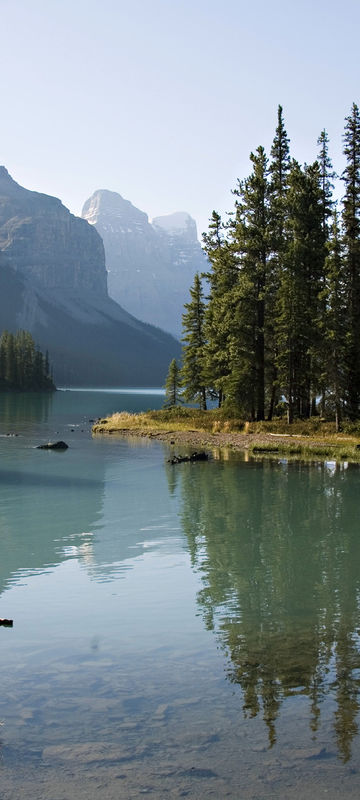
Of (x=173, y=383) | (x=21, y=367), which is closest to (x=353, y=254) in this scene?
(x=173, y=383)

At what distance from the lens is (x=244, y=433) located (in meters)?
53.1

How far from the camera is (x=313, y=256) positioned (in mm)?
53031

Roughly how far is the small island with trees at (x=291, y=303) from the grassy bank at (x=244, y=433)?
209 millimetres

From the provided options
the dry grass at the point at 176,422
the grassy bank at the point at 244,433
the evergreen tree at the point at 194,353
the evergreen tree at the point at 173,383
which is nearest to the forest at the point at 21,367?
the evergreen tree at the point at 173,383

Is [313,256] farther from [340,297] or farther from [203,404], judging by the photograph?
[203,404]

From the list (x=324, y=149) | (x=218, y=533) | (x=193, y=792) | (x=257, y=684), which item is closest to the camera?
(x=193, y=792)

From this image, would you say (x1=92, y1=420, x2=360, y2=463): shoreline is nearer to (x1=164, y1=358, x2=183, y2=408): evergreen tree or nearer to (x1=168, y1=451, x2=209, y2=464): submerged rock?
(x1=168, y1=451, x2=209, y2=464): submerged rock

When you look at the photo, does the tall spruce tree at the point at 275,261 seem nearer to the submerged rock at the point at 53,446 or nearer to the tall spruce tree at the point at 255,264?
the tall spruce tree at the point at 255,264

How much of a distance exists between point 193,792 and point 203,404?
6788 centimetres

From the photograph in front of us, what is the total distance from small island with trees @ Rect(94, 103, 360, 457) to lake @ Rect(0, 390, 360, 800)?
2278cm

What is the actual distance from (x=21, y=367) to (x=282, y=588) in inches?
6792

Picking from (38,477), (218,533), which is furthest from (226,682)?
(38,477)

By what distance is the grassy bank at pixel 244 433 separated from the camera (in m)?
43.5

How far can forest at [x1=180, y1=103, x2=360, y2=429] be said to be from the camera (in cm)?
4916
